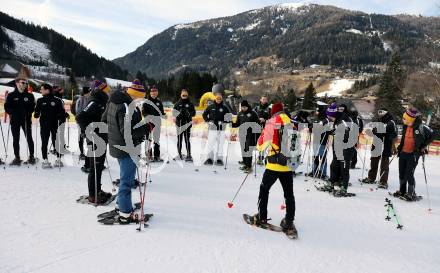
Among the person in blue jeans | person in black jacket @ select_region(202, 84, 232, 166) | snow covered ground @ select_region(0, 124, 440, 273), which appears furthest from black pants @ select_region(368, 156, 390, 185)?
the person in blue jeans

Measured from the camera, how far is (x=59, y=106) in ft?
30.4

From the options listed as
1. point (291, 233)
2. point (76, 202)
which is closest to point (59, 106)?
point (76, 202)

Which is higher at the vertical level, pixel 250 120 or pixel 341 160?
pixel 250 120

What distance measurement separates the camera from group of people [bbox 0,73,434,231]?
5535 mm

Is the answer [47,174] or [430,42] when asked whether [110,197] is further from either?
[430,42]

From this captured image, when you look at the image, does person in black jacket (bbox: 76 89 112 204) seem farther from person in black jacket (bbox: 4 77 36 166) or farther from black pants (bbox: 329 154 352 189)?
black pants (bbox: 329 154 352 189)

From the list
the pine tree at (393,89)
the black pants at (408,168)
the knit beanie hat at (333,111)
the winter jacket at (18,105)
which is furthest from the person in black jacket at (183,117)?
the pine tree at (393,89)

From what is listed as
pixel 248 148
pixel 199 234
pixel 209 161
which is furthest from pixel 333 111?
pixel 199 234

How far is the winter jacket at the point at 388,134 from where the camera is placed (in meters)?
9.98

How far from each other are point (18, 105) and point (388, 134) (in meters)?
9.73

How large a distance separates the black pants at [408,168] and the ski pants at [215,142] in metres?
5.23

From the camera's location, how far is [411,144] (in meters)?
8.56

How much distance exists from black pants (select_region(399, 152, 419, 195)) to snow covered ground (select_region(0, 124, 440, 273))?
0.46 meters

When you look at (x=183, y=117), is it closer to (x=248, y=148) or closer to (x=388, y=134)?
(x=248, y=148)
